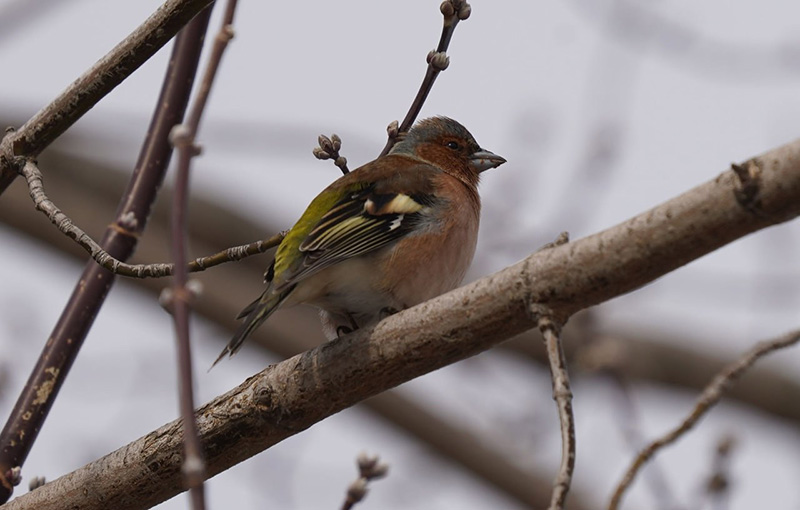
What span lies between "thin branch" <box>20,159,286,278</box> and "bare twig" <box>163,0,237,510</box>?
Answer: 1248 millimetres

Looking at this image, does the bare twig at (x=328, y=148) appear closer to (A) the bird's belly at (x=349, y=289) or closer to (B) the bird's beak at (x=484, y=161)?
(A) the bird's belly at (x=349, y=289)

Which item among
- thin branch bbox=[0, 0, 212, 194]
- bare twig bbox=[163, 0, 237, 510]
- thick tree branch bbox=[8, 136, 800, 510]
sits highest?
thin branch bbox=[0, 0, 212, 194]

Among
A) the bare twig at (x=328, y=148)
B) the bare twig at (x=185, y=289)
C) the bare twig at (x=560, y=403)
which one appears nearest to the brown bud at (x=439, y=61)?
the bare twig at (x=328, y=148)

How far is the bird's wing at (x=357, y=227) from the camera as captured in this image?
4.39 meters

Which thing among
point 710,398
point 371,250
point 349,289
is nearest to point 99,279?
point 349,289

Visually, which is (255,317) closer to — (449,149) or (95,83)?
(95,83)

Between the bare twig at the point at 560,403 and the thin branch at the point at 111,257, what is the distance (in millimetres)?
970

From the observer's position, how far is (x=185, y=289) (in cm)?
200

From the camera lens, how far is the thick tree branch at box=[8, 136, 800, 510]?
8.84 feet

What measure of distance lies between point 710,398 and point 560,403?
0.46 meters

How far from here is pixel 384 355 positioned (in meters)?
3.42

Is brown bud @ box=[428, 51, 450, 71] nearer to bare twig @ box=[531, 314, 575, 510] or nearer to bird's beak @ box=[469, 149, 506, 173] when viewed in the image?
bare twig @ box=[531, 314, 575, 510]

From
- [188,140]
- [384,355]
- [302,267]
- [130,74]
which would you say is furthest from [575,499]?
[188,140]

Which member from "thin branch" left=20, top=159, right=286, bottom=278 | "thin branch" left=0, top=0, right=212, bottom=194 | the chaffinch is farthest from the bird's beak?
"thin branch" left=0, top=0, right=212, bottom=194
